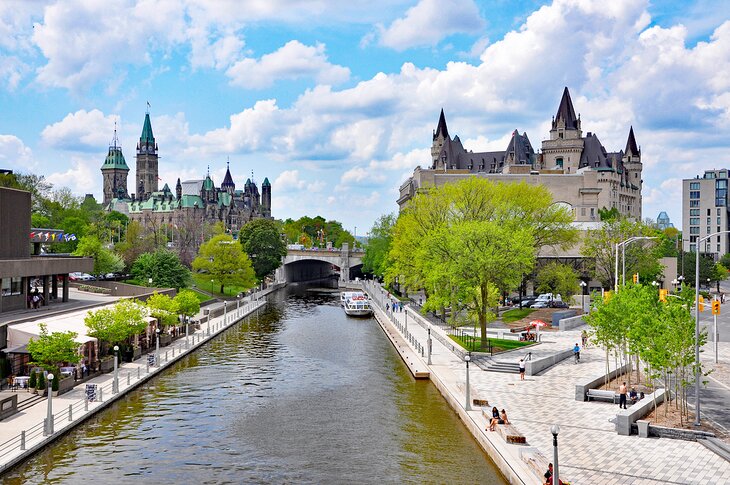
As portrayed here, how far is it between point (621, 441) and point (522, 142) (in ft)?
473

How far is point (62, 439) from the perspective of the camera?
97.8 feet

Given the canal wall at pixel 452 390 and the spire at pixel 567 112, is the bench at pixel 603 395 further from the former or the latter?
the spire at pixel 567 112

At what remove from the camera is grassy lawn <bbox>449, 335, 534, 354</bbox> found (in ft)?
167

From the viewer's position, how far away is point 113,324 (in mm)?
44219

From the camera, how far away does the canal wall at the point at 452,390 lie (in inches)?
982

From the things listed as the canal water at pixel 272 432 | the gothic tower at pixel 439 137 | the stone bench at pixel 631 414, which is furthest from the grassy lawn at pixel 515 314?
the gothic tower at pixel 439 137

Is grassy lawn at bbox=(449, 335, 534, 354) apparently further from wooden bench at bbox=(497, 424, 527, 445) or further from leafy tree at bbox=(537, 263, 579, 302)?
leafy tree at bbox=(537, 263, 579, 302)

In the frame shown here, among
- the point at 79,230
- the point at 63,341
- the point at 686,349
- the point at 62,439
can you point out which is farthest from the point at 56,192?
the point at 686,349

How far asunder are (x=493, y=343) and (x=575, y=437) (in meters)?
25.2

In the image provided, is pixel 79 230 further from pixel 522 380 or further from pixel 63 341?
pixel 522 380

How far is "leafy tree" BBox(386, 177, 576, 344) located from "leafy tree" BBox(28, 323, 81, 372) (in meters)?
25.7

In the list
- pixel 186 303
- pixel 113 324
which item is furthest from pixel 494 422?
pixel 186 303

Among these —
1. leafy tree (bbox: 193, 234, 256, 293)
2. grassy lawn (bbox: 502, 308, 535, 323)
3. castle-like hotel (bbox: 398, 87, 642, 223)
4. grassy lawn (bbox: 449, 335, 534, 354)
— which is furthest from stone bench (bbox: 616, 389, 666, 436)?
castle-like hotel (bbox: 398, 87, 642, 223)

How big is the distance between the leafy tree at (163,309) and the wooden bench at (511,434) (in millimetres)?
33414
